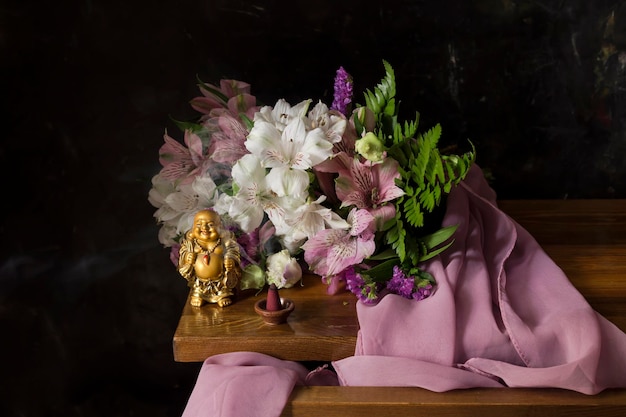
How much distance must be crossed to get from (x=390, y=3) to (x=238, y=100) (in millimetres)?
425

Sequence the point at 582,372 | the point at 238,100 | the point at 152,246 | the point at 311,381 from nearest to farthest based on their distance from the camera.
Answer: the point at 582,372 < the point at 311,381 < the point at 238,100 < the point at 152,246

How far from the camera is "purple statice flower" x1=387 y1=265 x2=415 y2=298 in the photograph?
1.11 m

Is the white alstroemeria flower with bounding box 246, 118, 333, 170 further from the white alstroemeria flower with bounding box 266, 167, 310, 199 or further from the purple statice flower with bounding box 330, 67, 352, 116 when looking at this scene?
the purple statice flower with bounding box 330, 67, 352, 116

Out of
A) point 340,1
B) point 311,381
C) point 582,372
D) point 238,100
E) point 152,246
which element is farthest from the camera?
point 152,246

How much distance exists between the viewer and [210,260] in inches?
44.6

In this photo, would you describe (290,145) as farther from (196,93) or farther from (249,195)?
(196,93)

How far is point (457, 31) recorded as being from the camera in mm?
1495

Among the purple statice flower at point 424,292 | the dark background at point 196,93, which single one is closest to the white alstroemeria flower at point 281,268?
the purple statice flower at point 424,292

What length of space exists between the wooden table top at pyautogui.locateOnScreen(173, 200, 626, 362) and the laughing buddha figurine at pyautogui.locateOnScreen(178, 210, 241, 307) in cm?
3

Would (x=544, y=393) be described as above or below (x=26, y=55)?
below

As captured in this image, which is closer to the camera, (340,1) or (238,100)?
(238,100)

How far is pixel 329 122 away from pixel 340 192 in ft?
0.36

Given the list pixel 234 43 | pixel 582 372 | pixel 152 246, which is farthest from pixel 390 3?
pixel 582 372

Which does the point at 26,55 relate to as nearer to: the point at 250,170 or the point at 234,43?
the point at 234,43
